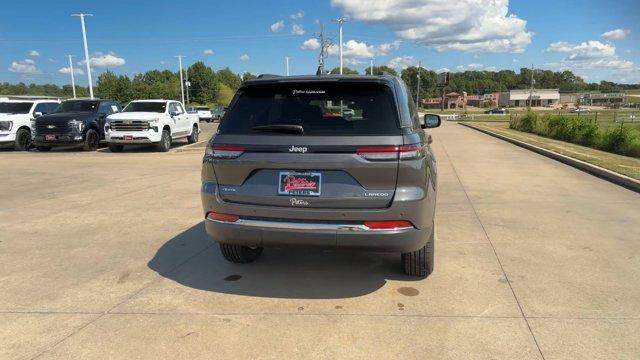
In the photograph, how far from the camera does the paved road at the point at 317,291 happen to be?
3363 mm

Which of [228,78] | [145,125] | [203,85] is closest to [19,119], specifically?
[145,125]

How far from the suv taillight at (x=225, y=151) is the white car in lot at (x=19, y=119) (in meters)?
15.8

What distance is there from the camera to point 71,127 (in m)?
16.6

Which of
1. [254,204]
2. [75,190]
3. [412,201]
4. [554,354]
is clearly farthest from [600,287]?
[75,190]

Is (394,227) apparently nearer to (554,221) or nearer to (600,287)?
(600,287)

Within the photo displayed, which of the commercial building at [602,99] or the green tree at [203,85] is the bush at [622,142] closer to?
the green tree at [203,85]

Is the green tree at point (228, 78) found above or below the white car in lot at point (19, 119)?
above

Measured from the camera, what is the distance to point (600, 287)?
433cm

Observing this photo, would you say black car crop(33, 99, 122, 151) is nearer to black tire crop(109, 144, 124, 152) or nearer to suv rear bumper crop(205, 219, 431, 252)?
black tire crop(109, 144, 124, 152)

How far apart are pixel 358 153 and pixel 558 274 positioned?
2433 millimetres

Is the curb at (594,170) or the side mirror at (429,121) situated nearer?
the side mirror at (429,121)

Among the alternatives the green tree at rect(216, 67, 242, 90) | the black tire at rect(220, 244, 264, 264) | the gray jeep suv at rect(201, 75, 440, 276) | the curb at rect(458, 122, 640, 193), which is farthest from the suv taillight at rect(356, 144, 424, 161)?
the green tree at rect(216, 67, 242, 90)

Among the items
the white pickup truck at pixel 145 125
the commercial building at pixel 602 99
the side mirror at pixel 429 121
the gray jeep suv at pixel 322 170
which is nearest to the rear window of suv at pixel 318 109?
the gray jeep suv at pixel 322 170

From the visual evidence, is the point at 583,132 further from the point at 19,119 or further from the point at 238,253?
the point at 19,119
